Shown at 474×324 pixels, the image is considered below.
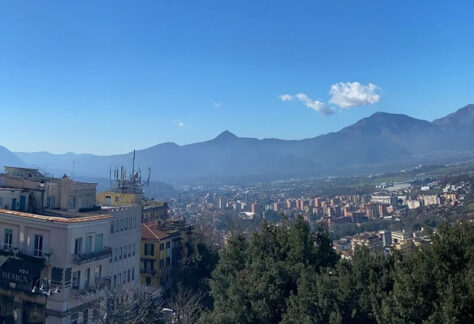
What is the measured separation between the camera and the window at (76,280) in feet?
61.0

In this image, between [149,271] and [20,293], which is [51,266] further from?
[149,271]

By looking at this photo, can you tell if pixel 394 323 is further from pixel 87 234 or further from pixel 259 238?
pixel 87 234

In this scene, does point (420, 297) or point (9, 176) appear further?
point (9, 176)

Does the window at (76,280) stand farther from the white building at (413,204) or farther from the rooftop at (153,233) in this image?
the white building at (413,204)

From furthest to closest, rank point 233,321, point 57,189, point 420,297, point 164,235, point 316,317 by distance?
point 164,235, point 57,189, point 233,321, point 316,317, point 420,297

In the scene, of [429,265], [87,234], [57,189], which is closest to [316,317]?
[429,265]

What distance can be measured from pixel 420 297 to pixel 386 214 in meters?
84.2

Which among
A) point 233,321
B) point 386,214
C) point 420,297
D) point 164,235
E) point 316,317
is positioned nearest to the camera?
point 420,297

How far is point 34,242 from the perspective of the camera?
1864 cm

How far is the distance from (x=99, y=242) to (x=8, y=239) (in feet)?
12.8

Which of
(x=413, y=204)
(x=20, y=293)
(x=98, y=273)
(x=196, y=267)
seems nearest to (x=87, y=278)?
(x=98, y=273)

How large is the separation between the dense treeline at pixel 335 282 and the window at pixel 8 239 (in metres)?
9.22

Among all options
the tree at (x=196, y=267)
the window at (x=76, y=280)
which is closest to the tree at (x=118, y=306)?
the window at (x=76, y=280)

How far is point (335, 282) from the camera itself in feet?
47.1
